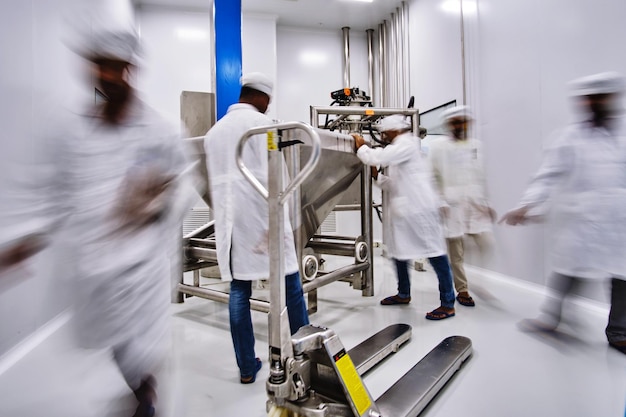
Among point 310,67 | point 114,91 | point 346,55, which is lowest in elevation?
point 114,91

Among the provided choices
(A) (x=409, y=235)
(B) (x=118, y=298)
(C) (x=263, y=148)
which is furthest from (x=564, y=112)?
(B) (x=118, y=298)

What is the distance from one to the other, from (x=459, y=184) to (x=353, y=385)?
5.90 feet

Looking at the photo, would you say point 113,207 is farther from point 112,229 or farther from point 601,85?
point 601,85

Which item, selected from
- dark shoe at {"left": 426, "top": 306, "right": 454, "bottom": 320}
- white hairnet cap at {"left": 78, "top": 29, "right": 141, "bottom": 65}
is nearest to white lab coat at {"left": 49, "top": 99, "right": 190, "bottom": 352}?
white hairnet cap at {"left": 78, "top": 29, "right": 141, "bottom": 65}

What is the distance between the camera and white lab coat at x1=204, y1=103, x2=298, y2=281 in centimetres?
150

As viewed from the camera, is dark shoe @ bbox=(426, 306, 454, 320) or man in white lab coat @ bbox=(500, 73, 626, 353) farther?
dark shoe @ bbox=(426, 306, 454, 320)

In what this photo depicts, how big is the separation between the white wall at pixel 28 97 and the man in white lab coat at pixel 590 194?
2024mm

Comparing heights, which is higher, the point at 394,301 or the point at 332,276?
the point at 332,276

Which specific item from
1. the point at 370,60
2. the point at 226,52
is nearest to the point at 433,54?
the point at 370,60

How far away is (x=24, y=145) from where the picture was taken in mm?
1847

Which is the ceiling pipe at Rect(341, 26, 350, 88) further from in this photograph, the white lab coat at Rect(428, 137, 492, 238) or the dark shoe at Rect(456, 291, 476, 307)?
the dark shoe at Rect(456, 291, 476, 307)

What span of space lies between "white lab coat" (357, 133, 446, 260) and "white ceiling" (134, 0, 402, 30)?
10.8 feet

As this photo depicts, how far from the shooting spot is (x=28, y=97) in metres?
1.89

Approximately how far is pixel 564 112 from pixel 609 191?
114 centimetres
